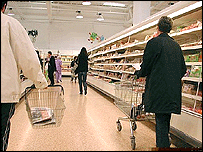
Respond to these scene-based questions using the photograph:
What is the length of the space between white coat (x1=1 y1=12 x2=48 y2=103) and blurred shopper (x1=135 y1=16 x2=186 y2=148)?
43.9 inches

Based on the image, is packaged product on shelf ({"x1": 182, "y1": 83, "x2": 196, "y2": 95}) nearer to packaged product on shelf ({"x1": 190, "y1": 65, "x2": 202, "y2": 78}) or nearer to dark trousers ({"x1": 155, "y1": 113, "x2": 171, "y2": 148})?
packaged product on shelf ({"x1": 190, "y1": 65, "x2": 202, "y2": 78})

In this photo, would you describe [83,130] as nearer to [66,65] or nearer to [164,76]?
[164,76]

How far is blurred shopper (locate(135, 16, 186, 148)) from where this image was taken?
6.23ft

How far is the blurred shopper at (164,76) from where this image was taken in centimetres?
190

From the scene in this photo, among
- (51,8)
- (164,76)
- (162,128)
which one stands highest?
(51,8)

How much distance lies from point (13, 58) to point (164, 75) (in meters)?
1.33

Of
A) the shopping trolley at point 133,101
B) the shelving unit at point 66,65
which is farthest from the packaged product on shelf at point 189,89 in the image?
the shelving unit at point 66,65

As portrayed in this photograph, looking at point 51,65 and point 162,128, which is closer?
point 162,128

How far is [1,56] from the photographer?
43.4 inches

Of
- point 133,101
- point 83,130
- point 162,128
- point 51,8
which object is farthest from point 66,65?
point 162,128

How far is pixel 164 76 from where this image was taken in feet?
6.26

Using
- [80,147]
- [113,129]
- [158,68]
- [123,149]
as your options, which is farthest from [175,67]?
[113,129]

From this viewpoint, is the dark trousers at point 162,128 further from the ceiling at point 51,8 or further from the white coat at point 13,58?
the white coat at point 13,58

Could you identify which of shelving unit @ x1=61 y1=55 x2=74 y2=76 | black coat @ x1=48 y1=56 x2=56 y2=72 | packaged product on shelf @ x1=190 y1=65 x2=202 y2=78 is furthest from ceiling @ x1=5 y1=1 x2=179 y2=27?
shelving unit @ x1=61 y1=55 x2=74 y2=76
